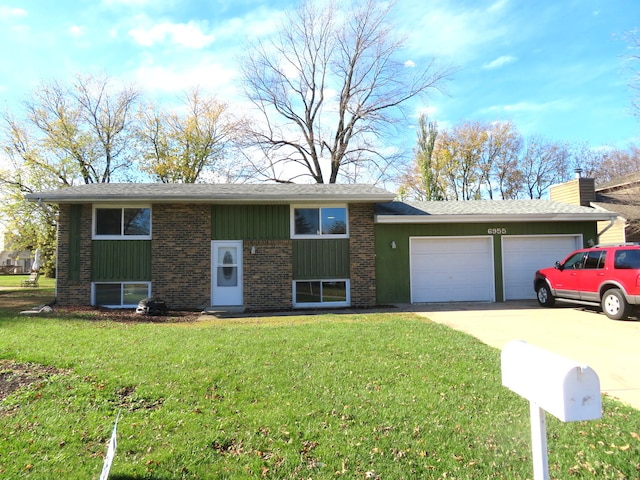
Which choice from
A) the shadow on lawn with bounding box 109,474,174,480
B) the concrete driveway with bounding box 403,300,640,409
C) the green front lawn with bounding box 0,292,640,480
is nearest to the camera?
the shadow on lawn with bounding box 109,474,174,480

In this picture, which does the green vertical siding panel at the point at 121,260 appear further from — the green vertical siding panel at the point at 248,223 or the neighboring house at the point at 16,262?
the neighboring house at the point at 16,262

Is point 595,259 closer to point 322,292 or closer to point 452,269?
point 452,269

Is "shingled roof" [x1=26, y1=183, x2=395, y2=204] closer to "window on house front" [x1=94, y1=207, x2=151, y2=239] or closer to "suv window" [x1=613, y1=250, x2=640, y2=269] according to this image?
"window on house front" [x1=94, y1=207, x2=151, y2=239]

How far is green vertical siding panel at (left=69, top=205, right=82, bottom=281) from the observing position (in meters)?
12.0

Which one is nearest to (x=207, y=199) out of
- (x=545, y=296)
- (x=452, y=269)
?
(x=452, y=269)

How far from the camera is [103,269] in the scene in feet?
39.5

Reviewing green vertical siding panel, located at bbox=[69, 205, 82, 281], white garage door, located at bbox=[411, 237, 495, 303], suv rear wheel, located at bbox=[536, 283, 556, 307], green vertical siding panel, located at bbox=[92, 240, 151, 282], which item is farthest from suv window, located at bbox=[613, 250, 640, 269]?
green vertical siding panel, located at bbox=[69, 205, 82, 281]

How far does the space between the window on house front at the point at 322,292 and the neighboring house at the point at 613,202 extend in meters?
12.2

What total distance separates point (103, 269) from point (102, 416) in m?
9.59

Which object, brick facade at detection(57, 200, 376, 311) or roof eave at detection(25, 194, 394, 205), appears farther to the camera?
brick facade at detection(57, 200, 376, 311)

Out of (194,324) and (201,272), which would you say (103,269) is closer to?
(201,272)

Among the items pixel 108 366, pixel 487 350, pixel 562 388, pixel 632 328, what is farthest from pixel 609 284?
pixel 108 366

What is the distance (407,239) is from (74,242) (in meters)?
10.5

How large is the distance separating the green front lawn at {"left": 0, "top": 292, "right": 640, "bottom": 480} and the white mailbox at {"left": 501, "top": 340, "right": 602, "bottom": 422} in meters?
1.58
